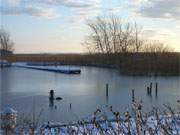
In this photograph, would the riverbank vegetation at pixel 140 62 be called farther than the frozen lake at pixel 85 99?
Yes

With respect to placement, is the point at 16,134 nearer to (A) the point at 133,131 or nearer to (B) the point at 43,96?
(A) the point at 133,131

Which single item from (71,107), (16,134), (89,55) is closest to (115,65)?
(89,55)

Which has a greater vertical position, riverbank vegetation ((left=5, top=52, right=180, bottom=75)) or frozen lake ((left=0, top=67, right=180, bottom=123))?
riverbank vegetation ((left=5, top=52, right=180, bottom=75))

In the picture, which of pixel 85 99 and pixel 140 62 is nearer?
pixel 85 99

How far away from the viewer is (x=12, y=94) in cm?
Answer: 2314

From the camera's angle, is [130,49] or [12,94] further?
[130,49]

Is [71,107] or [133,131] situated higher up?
[133,131]

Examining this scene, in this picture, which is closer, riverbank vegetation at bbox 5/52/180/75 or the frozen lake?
the frozen lake

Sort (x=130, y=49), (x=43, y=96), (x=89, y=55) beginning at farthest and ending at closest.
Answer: (x=89, y=55) → (x=130, y=49) → (x=43, y=96)

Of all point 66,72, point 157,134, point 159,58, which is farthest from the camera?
point 66,72

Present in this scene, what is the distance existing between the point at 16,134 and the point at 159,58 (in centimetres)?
3806

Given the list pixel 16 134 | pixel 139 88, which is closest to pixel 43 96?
pixel 139 88

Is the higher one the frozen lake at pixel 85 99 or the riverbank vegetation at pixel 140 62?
the riverbank vegetation at pixel 140 62

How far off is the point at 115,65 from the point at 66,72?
18.1 ft
